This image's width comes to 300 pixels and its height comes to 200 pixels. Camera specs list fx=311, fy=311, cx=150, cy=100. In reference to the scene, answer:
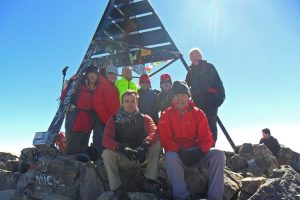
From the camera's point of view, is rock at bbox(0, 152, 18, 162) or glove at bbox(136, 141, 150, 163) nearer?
glove at bbox(136, 141, 150, 163)

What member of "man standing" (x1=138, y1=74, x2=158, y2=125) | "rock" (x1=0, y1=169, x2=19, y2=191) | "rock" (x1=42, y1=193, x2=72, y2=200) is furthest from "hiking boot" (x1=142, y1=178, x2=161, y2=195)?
"rock" (x1=0, y1=169, x2=19, y2=191)

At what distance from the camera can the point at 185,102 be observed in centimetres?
604

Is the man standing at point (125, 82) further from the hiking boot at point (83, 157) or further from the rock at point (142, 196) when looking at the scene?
the rock at point (142, 196)

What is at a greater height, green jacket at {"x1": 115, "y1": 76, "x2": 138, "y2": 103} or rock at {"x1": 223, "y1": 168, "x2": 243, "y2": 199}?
green jacket at {"x1": 115, "y1": 76, "x2": 138, "y2": 103}

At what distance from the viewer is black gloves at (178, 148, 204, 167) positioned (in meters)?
5.55

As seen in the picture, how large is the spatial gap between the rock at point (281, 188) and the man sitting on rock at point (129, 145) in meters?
1.90

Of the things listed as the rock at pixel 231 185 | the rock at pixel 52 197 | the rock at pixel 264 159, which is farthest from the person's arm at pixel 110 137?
the rock at pixel 264 159

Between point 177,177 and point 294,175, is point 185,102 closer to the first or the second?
point 177,177

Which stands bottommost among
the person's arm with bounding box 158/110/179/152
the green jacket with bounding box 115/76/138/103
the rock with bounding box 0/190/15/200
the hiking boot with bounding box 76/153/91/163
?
the rock with bounding box 0/190/15/200

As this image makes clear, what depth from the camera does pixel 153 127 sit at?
6.35 metres

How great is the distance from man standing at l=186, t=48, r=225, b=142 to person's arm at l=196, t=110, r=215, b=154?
186 cm

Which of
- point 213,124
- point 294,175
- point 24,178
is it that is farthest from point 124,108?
point 294,175

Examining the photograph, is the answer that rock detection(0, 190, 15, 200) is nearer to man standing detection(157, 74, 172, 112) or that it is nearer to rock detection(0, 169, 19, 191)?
rock detection(0, 169, 19, 191)

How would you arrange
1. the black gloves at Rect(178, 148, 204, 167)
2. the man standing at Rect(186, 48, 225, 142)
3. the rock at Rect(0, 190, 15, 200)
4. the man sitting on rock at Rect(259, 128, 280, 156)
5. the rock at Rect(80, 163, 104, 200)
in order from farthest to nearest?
the man sitting on rock at Rect(259, 128, 280, 156) → the man standing at Rect(186, 48, 225, 142) → the rock at Rect(0, 190, 15, 200) → the rock at Rect(80, 163, 104, 200) → the black gloves at Rect(178, 148, 204, 167)
